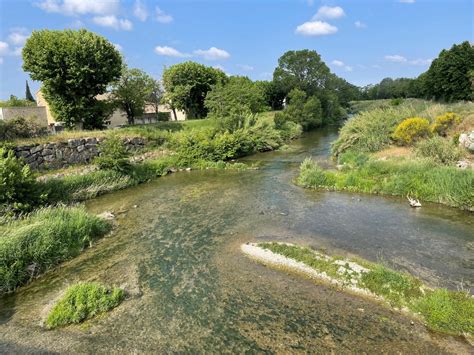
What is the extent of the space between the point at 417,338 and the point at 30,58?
33.0m

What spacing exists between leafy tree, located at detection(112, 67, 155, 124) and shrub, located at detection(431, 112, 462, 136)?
31348mm

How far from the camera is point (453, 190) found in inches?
603

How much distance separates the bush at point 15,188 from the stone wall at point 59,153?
6.42 meters

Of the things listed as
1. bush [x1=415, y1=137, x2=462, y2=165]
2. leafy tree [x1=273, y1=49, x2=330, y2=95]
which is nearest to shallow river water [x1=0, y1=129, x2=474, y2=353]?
bush [x1=415, y1=137, x2=462, y2=165]

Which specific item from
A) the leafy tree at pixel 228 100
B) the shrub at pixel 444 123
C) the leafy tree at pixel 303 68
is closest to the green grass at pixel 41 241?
the shrub at pixel 444 123

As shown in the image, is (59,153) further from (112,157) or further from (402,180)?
(402,180)

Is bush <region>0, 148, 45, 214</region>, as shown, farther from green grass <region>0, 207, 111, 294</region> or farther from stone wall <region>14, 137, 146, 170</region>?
stone wall <region>14, 137, 146, 170</region>

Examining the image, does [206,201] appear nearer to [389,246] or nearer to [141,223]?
[141,223]

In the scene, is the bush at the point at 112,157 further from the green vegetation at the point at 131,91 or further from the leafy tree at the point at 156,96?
→ the leafy tree at the point at 156,96

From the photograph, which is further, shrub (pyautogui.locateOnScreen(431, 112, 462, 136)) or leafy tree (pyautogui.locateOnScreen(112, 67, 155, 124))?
leafy tree (pyautogui.locateOnScreen(112, 67, 155, 124))

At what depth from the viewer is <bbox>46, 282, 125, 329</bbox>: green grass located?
801 cm

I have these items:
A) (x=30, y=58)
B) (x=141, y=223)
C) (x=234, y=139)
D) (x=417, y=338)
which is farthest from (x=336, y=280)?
(x=30, y=58)

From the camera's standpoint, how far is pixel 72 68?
27469 mm

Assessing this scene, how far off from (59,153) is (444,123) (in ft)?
90.7
